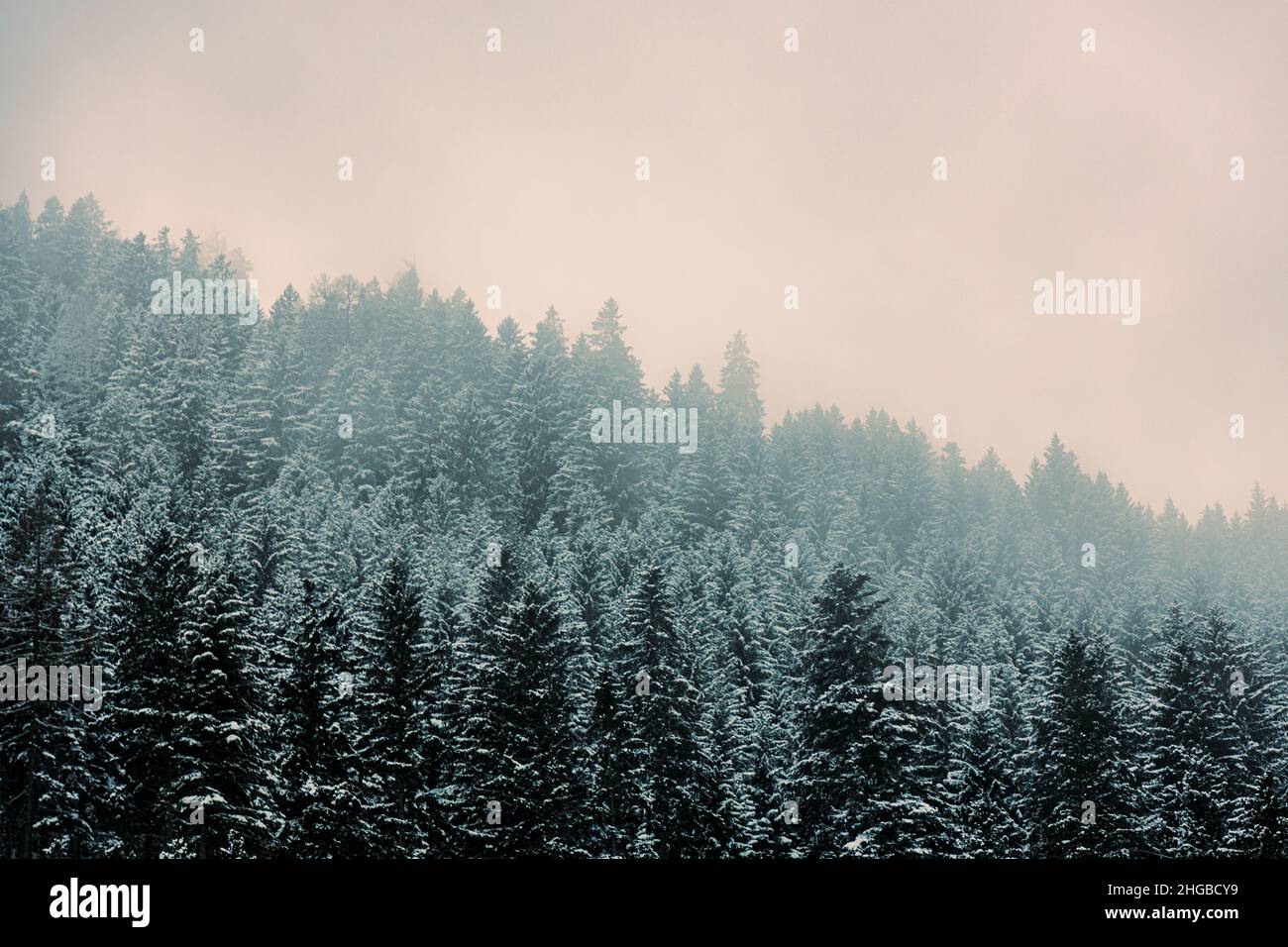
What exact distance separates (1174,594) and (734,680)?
6154 centimetres
